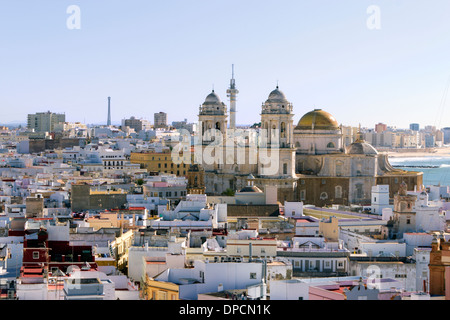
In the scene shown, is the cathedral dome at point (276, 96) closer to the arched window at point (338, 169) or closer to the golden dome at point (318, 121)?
the golden dome at point (318, 121)

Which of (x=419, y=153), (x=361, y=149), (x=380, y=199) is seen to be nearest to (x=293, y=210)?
(x=380, y=199)

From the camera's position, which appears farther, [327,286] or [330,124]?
[330,124]

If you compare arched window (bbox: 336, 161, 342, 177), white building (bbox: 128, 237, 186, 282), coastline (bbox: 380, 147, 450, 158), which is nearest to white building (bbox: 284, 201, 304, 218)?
arched window (bbox: 336, 161, 342, 177)

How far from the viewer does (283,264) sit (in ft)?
54.7

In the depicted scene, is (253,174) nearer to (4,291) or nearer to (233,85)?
(233,85)

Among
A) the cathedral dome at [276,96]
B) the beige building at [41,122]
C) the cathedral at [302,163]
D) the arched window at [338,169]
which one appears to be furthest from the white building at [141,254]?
the beige building at [41,122]

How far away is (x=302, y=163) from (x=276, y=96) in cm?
368

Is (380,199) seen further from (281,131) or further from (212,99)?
(212,99)

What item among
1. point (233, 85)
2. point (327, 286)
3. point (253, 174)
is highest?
point (233, 85)

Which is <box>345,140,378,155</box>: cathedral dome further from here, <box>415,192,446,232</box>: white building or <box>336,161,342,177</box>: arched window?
<box>415,192,446,232</box>: white building

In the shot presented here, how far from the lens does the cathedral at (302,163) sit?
34531 millimetres
